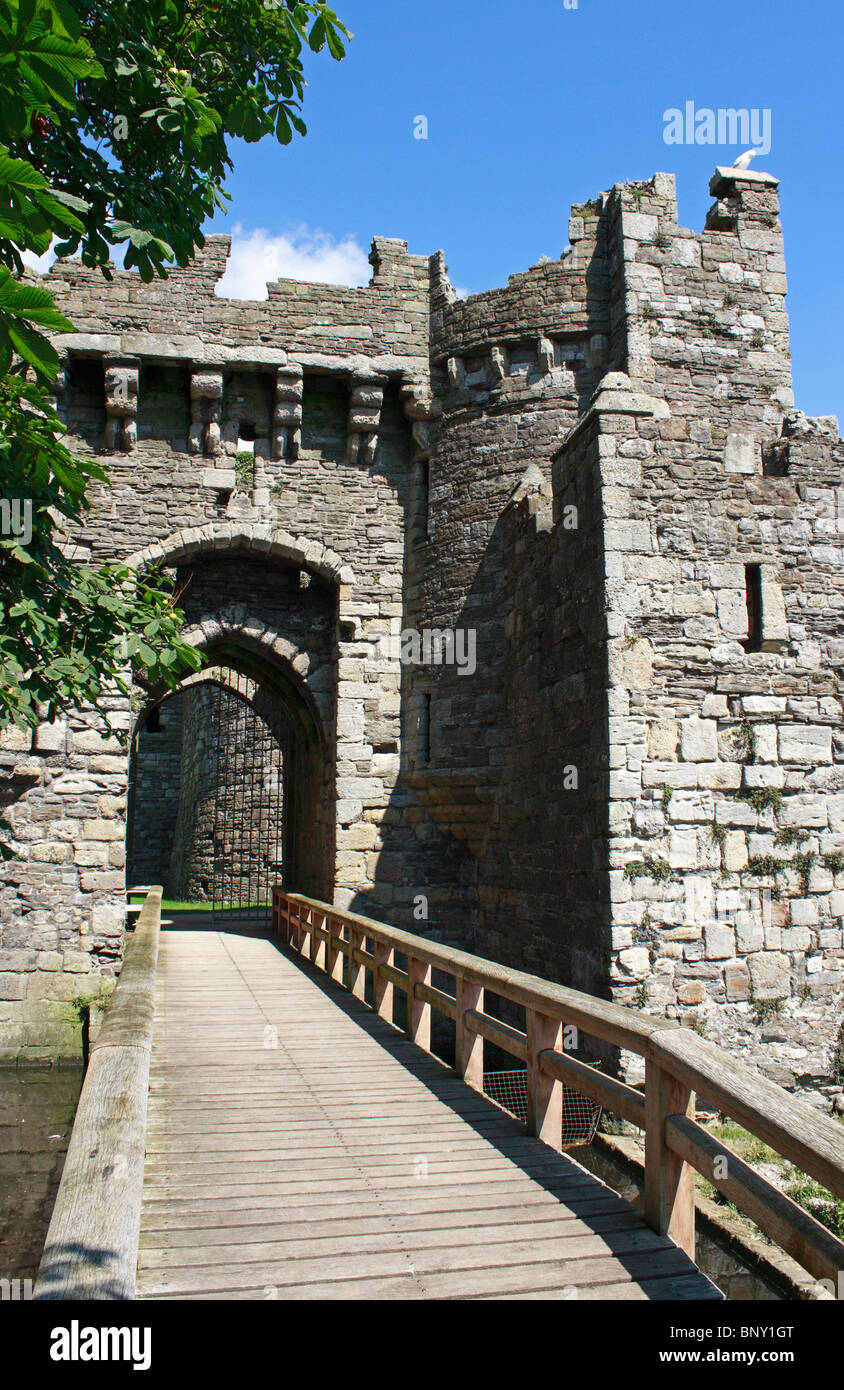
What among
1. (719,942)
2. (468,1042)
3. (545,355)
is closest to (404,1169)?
(468,1042)

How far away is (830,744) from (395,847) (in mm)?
4507

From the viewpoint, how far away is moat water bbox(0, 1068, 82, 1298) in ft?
18.2

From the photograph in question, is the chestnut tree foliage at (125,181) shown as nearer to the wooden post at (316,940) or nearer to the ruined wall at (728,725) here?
the ruined wall at (728,725)

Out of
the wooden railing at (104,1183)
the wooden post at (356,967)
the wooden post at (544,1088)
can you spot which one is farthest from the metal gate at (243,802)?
the wooden railing at (104,1183)

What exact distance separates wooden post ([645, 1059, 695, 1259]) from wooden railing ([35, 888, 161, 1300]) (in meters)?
1.54

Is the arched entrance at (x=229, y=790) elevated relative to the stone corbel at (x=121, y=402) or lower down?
lower down

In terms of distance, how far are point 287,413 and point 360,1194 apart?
8067 millimetres

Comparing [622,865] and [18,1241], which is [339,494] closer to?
[622,865]

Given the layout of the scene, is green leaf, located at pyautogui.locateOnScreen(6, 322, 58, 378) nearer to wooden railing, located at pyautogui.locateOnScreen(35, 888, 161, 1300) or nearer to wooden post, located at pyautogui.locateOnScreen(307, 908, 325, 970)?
wooden railing, located at pyautogui.locateOnScreen(35, 888, 161, 1300)

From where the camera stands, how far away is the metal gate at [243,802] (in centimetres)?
1612

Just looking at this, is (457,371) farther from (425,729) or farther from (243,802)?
(243,802)

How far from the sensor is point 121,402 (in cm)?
980

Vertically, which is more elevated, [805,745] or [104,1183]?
[805,745]

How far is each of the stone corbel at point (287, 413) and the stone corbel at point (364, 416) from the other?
0.52 metres
